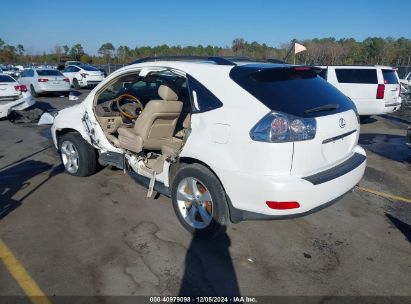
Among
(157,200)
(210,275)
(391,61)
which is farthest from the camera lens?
(391,61)

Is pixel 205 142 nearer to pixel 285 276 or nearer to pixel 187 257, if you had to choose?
pixel 187 257

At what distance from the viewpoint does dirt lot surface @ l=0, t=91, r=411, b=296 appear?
2945 millimetres

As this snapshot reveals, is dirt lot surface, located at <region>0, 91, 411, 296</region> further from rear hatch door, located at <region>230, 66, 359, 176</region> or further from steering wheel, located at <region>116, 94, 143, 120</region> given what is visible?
steering wheel, located at <region>116, 94, 143, 120</region>

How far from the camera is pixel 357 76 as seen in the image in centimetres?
1122

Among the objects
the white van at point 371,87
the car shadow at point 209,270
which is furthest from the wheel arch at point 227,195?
the white van at point 371,87

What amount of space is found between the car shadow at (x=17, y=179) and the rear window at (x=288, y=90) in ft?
10.6

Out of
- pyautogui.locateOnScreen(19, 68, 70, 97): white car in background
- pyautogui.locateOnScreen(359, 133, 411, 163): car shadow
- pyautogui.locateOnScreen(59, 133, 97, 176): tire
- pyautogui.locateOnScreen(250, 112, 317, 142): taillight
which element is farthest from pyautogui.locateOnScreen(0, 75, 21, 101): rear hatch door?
Answer: pyautogui.locateOnScreen(250, 112, 317, 142): taillight

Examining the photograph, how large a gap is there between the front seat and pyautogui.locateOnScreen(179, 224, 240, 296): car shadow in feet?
5.01

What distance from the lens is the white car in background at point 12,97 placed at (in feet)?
34.9

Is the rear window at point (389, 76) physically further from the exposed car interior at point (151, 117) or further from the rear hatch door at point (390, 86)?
the exposed car interior at point (151, 117)

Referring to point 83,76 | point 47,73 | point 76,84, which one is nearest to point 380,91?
point 47,73

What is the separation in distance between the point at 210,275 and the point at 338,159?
1.65 m

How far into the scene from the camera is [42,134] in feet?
28.6

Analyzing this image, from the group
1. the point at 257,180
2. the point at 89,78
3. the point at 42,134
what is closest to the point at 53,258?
the point at 257,180
